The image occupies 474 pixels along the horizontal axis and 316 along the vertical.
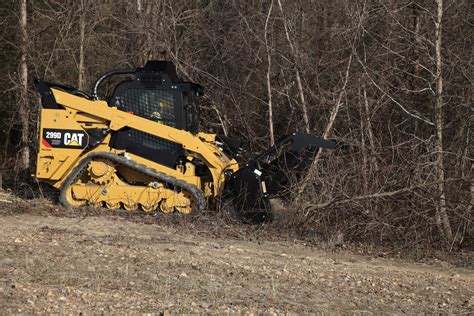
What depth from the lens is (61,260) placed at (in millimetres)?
8539

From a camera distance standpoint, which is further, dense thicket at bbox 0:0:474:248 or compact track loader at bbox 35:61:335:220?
compact track loader at bbox 35:61:335:220

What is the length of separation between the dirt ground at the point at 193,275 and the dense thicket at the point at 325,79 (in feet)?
4.76

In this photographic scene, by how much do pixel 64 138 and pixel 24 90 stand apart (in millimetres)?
4705

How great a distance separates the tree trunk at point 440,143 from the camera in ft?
37.4

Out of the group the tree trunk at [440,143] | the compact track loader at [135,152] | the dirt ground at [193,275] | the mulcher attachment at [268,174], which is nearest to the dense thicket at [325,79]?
the tree trunk at [440,143]

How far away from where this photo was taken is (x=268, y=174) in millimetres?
11773

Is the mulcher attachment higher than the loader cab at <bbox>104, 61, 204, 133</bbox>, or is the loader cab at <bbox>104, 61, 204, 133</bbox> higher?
the loader cab at <bbox>104, 61, 204, 133</bbox>

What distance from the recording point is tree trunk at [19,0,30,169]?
649 inches

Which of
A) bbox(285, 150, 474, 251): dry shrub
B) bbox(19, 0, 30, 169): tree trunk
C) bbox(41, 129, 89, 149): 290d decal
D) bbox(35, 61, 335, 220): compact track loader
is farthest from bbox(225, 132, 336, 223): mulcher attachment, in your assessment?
bbox(19, 0, 30, 169): tree trunk

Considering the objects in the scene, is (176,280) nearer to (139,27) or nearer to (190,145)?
(190,145)

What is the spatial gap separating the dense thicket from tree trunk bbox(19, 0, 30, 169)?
0.07m

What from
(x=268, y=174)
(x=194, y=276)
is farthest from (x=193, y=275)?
(x=268, y=174)

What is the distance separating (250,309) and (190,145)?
572 centimetres

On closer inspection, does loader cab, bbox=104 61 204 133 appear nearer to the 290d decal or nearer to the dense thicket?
the 290d decal
